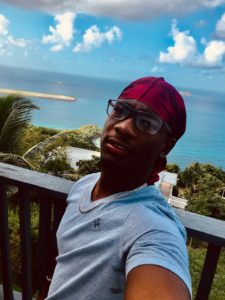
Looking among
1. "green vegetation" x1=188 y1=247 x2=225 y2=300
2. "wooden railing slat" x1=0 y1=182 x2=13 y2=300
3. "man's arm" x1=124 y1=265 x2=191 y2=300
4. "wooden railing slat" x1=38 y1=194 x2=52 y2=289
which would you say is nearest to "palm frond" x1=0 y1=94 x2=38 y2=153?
"green vegetation" x1=188 y1=247 x2=225 y2=300

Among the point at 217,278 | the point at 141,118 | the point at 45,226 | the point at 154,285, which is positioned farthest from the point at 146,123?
the point at 217,278

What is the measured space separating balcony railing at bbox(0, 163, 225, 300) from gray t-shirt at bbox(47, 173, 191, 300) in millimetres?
219

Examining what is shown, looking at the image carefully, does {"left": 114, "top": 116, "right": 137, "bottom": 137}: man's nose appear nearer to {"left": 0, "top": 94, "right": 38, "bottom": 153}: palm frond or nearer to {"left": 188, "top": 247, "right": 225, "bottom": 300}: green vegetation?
{"left": 0, "top": 94, "right": 38, "bottom": 153}: palm frond

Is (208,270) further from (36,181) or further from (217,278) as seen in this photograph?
(217,278)

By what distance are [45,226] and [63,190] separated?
0.89 feet

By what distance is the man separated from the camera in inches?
32.4

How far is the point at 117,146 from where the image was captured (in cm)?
100

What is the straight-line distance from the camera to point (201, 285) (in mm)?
1230

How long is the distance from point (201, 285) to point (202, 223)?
24 cm

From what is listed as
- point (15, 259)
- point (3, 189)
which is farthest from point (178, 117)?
point (15, 259)

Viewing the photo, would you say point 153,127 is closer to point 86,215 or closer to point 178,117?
point 178,117

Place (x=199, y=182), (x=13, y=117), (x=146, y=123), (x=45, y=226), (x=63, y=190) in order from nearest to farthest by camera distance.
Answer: (x=146, y=123) → (x=63, y=190) → (x=45, y=226) → (x=13, y=117) → (x=199, y=182)

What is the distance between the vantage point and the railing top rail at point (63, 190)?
1116 millimetres

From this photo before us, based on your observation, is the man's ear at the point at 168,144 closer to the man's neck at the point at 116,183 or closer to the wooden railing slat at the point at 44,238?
the man's neck at the point at 116,183
